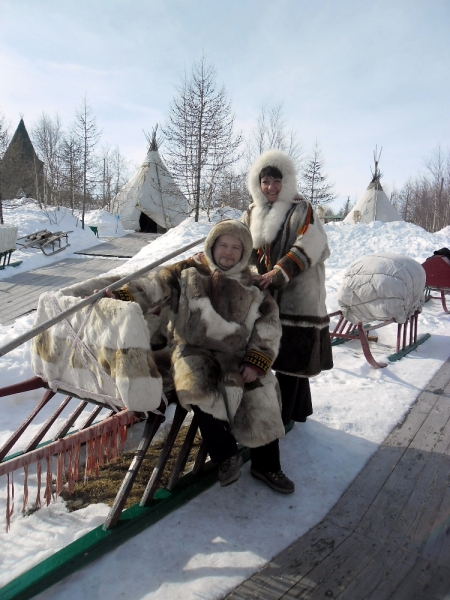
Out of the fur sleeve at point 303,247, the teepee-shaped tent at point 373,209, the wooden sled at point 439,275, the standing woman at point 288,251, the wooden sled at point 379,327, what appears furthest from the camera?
the teepee-shaped tent at point 373,209

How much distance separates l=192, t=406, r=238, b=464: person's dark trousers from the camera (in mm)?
1933

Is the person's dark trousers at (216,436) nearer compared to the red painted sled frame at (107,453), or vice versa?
the red painted sled frame at (107,453)

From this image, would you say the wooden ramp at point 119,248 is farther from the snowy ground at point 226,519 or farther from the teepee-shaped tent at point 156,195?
the snowy ground at point 226,519

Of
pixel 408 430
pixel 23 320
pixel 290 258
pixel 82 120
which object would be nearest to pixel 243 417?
pixel 290 258

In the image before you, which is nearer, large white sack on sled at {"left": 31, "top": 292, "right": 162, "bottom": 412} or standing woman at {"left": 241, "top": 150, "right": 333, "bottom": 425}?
large white sack on sled at {"left": 31, "top": 292, "right": 162, "bottom": 412}

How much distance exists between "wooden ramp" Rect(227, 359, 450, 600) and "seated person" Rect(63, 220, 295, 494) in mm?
351

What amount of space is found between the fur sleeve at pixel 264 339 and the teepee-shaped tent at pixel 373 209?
1708 centimetres

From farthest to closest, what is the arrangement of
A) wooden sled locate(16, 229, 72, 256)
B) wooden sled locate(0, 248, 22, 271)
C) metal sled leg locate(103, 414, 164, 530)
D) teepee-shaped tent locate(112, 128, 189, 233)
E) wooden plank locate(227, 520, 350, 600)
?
teepee-shaped tent locate(112, 128, 189, 233), wooden sled locate(16, 229, 72, 256), wooden sled locate(0, 248, 22, 271), metal sled leg locate(103, 414, 164, 530), wooden plank locate(227, 520, 350, 600)

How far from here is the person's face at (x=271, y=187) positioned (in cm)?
244

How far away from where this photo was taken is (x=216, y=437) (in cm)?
194

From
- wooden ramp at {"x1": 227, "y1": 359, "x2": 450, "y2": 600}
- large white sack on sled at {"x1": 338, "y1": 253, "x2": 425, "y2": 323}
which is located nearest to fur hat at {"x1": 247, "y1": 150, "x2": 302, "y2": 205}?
wooden ramp at {"x1": 227, "y1": 359, "x2": 450, "y2": 600}

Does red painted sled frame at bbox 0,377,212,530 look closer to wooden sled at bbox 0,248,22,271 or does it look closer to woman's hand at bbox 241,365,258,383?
woman's hand at bbox 241,365,258,383

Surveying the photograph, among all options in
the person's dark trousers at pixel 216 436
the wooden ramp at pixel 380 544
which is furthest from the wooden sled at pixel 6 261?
the wooden ramp at pixel 380 544

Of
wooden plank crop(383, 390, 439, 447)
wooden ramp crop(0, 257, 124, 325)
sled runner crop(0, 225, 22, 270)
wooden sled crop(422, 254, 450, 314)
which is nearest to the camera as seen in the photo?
wooden plank crop(383, 390, 439, 447)
